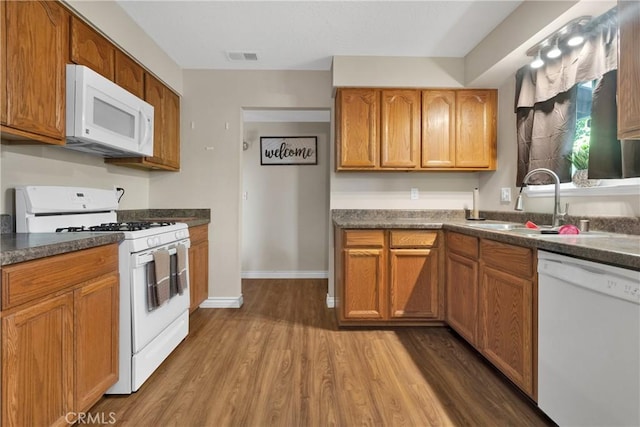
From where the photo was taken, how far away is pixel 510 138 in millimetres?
2744

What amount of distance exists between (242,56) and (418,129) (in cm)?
175

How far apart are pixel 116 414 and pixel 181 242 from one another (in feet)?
3.58

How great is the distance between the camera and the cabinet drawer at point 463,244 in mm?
2127

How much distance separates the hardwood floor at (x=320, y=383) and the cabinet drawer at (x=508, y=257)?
2.23ft

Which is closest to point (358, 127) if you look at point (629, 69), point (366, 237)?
point (366, 237)

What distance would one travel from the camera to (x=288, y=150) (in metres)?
4.57

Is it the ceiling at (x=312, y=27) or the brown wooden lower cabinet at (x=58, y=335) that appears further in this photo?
the ceiling at (x=312, y=27)

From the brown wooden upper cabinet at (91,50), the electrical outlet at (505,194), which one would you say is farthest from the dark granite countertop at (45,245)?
the electrical outlet at (505,194)

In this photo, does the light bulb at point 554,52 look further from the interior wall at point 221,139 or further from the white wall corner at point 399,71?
the interior wall at point 221,139

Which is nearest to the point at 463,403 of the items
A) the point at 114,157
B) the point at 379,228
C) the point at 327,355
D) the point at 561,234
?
the point at 327,355

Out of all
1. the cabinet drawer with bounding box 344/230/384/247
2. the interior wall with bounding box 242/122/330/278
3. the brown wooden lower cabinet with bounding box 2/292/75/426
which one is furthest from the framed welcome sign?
the brown wooden lower cabinet with bounding box 2/292/75/426

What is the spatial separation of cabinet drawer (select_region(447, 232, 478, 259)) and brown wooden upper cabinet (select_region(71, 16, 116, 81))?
8.68 feet

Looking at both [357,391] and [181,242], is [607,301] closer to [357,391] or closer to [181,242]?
[357,391]

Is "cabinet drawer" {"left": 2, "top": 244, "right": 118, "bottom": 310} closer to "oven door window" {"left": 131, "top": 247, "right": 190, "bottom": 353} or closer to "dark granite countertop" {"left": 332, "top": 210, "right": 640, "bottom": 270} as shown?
"oven door window" {"left": 131, "top": 247, "right": 190, "bottom": 353}
